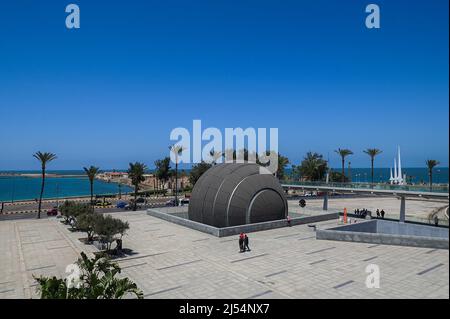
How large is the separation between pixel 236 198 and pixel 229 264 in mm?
11346

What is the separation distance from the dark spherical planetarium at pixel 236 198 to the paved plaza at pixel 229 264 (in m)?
2.36

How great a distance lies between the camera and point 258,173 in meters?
34.8

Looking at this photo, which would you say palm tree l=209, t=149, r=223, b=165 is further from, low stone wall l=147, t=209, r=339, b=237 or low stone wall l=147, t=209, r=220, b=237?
low stone wall l=147, t=209, r=339, b=237

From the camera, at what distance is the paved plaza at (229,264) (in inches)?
643

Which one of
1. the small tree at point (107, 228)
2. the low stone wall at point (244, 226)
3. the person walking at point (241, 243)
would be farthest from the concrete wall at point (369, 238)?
the small tree at point (107, 228)

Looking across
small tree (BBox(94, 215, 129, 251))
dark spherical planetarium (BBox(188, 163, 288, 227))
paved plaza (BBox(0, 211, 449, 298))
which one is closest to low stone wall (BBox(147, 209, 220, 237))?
paved plaza (BBox(0, 211, 449, 298))

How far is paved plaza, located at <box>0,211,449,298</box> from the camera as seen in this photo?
1633 cm

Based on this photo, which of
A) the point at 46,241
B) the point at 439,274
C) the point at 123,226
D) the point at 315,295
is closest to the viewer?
the point at 439,274

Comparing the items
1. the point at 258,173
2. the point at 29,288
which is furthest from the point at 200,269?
the point at 258,173

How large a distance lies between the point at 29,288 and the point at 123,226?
298 inches

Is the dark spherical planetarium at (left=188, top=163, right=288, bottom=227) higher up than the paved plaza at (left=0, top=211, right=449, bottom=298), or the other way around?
the dark spherical planetarium at (left=188, top=163, right=288, bottom=227)

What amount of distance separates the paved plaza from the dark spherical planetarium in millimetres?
2359
